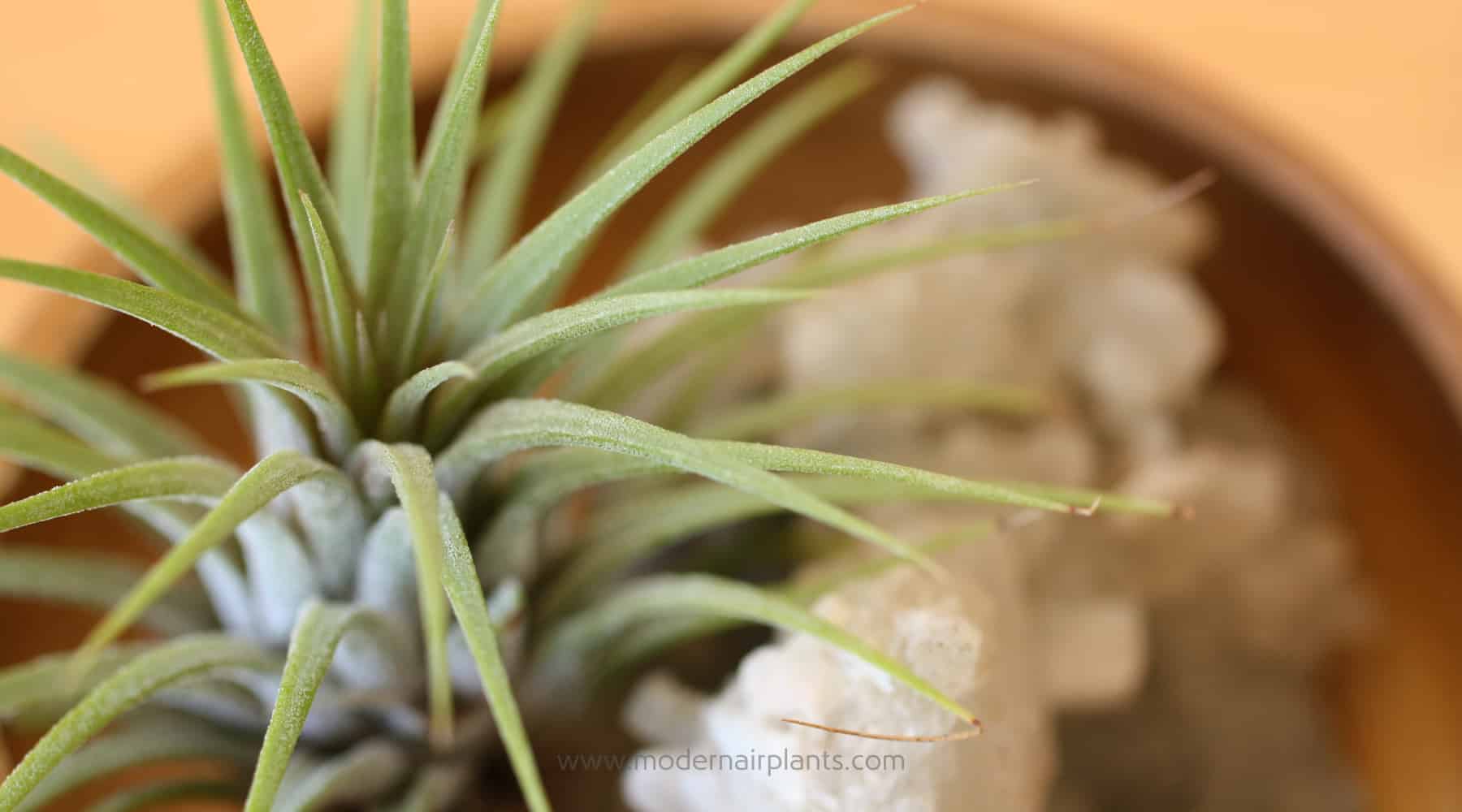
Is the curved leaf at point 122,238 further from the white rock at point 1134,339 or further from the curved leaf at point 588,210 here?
the white rock at point 1134,339

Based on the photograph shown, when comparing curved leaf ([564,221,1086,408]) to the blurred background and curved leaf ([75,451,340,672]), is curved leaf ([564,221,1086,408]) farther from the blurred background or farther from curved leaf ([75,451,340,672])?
the blurred background

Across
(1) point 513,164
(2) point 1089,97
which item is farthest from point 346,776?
(2) point 1089,97

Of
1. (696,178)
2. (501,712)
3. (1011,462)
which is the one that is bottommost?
(501,712)

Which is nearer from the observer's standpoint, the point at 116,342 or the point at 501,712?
the point at 501,712

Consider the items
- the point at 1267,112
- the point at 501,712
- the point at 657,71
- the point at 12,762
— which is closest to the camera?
the point at 501,712

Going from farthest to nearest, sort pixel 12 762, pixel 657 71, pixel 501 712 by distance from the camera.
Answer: pixel 657 71
pixel 12 762
pixel 501 712

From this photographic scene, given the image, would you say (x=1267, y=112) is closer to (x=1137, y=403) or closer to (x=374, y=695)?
(x=1137, y=403)

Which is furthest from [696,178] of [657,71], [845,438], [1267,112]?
[1267,112]
